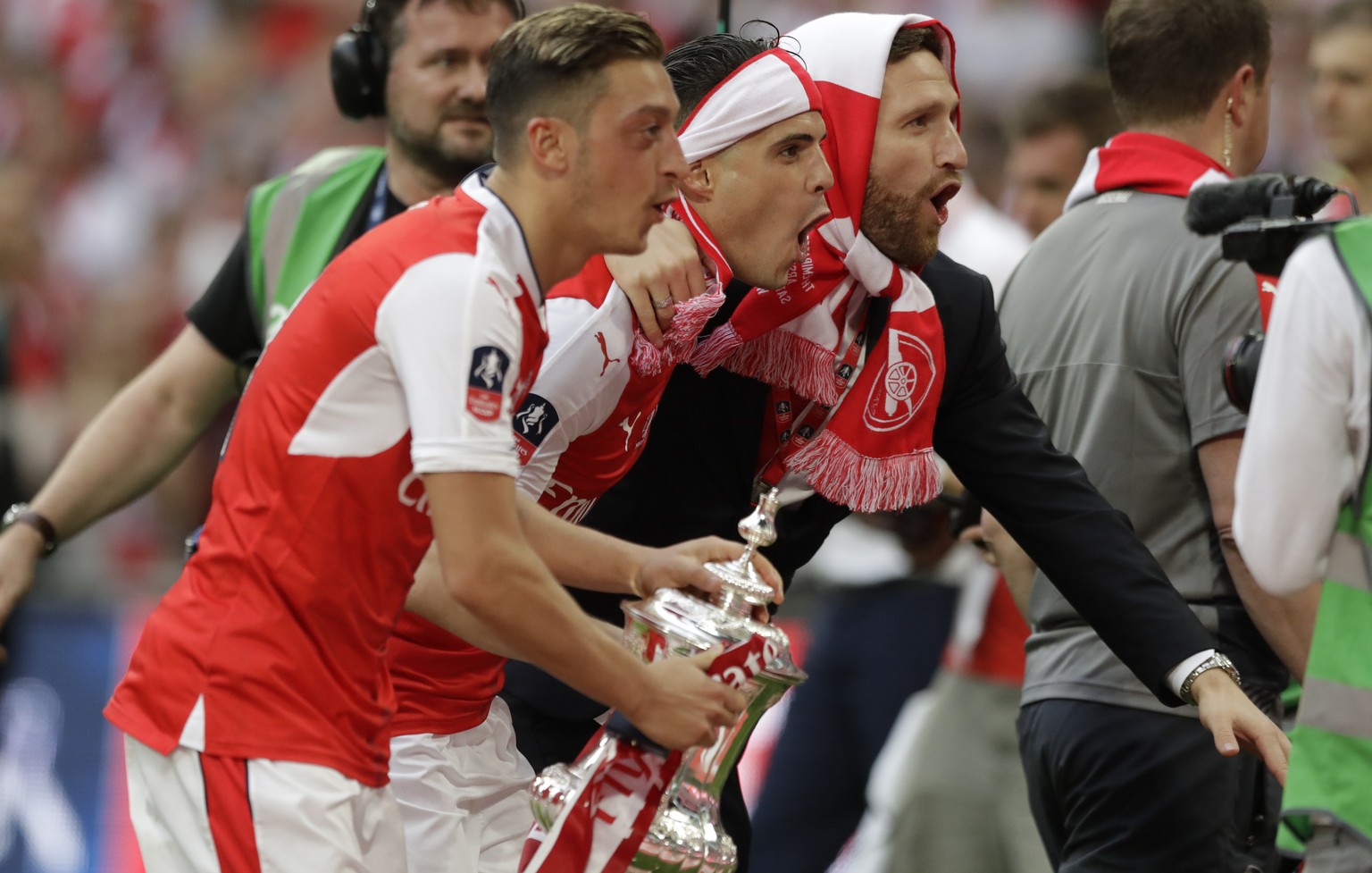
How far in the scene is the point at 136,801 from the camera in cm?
252

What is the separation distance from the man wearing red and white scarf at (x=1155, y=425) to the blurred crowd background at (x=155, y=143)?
354 cm

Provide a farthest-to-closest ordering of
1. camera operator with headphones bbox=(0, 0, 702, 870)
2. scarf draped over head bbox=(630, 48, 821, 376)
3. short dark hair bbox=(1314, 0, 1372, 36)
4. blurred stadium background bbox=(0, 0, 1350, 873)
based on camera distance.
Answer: blurred stadium background bbox=(0, 0, 1350, 873) → short dark hair bbox=(1314, 0, 1372, 36) → camera operator with headphones bbox=(0, 0, 702, 870) → scarf draped over head bbox=(630, 48, 821, 376)

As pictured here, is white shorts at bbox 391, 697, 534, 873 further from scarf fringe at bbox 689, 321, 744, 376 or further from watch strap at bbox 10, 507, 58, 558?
watch strap at bbox 10, 507, 58, 558

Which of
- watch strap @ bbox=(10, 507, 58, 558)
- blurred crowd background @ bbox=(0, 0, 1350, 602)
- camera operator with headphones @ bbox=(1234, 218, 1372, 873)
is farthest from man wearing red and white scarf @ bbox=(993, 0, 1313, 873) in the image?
blurred crowd background @ bbox=(0, 0, 1350, 602)

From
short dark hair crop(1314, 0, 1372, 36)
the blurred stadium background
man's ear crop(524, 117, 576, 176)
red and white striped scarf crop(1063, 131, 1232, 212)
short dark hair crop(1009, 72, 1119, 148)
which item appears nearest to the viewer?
man's ear crop(524, 117, 576, 176)

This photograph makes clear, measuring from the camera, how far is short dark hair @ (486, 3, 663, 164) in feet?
8.15

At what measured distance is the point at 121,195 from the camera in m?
10.4

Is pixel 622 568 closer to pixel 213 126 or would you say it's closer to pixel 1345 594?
pixel 1345 594

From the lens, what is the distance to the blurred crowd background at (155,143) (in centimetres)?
786

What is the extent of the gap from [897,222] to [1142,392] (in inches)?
23.6

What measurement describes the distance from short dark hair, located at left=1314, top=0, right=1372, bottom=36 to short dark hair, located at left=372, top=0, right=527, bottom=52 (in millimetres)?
2044

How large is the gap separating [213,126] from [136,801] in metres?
8.35

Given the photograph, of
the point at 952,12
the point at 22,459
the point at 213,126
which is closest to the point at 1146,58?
the point at 22,459

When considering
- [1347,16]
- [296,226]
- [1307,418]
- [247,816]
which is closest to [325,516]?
[247,816]
